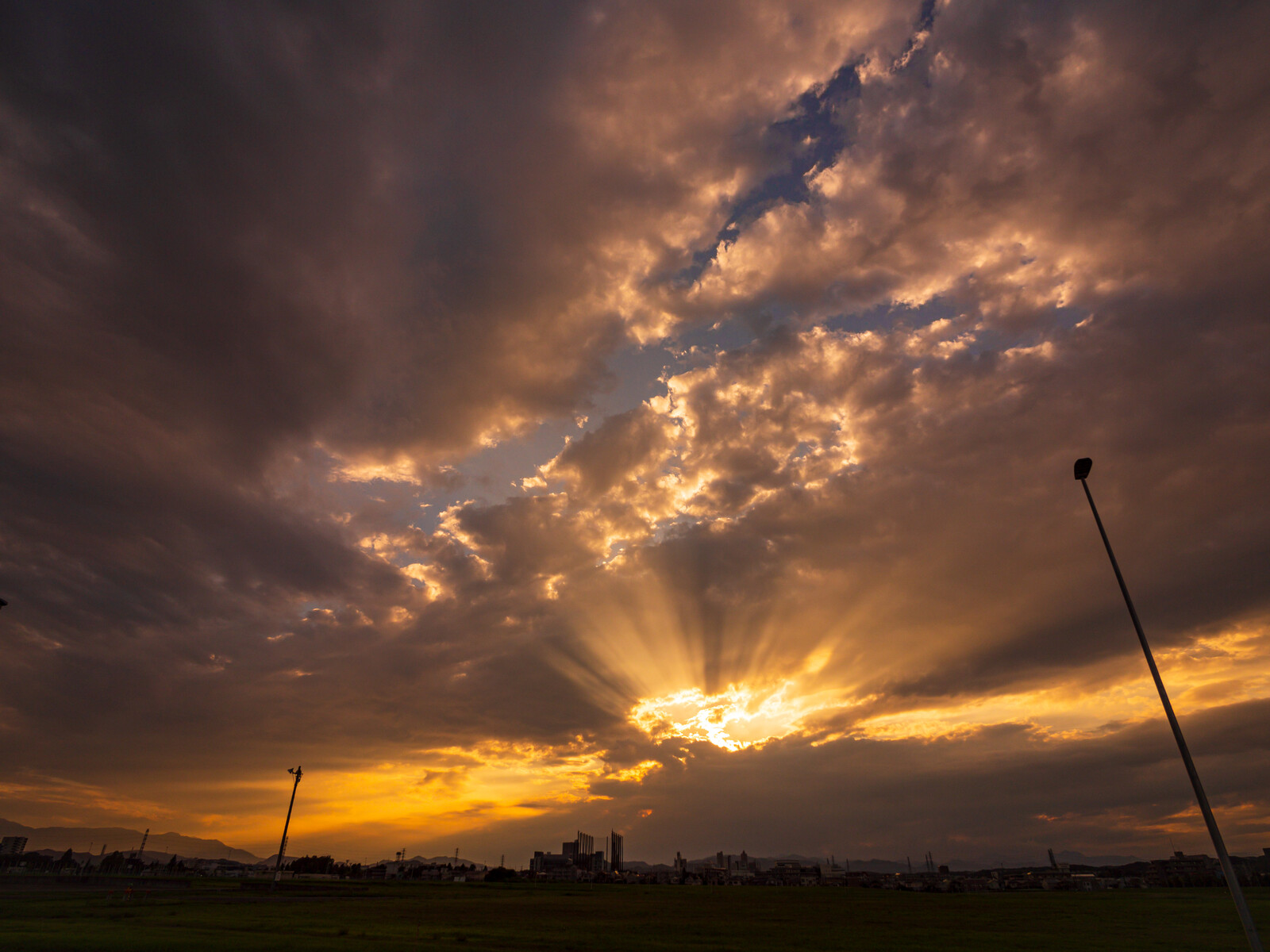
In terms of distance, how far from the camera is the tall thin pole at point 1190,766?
2012 centimetres

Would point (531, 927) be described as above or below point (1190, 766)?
below

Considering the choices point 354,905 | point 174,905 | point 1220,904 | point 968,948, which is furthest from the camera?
point 1220,904

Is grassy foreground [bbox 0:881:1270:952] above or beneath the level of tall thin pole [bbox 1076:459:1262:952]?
beneath

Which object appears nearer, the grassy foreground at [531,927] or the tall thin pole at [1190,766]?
the tall thin pole at [1190,766]

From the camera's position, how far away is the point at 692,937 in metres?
41.2

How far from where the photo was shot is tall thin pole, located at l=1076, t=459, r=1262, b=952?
2012cm

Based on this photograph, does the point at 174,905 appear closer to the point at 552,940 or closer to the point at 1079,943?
the point at 552,940

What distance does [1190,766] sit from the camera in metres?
22.8

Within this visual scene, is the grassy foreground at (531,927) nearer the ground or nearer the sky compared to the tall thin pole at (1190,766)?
nearer the ground

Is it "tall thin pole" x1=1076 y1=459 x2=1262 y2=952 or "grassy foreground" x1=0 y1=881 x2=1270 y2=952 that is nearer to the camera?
"tall thin pole" x1=1076 y1=459 x2=1262 y2=952

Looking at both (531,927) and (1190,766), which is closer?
(1190,766)

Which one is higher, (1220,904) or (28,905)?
(28,905)

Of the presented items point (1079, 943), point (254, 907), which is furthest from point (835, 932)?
point (254, 907)

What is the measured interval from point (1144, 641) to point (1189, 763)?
4689mm
